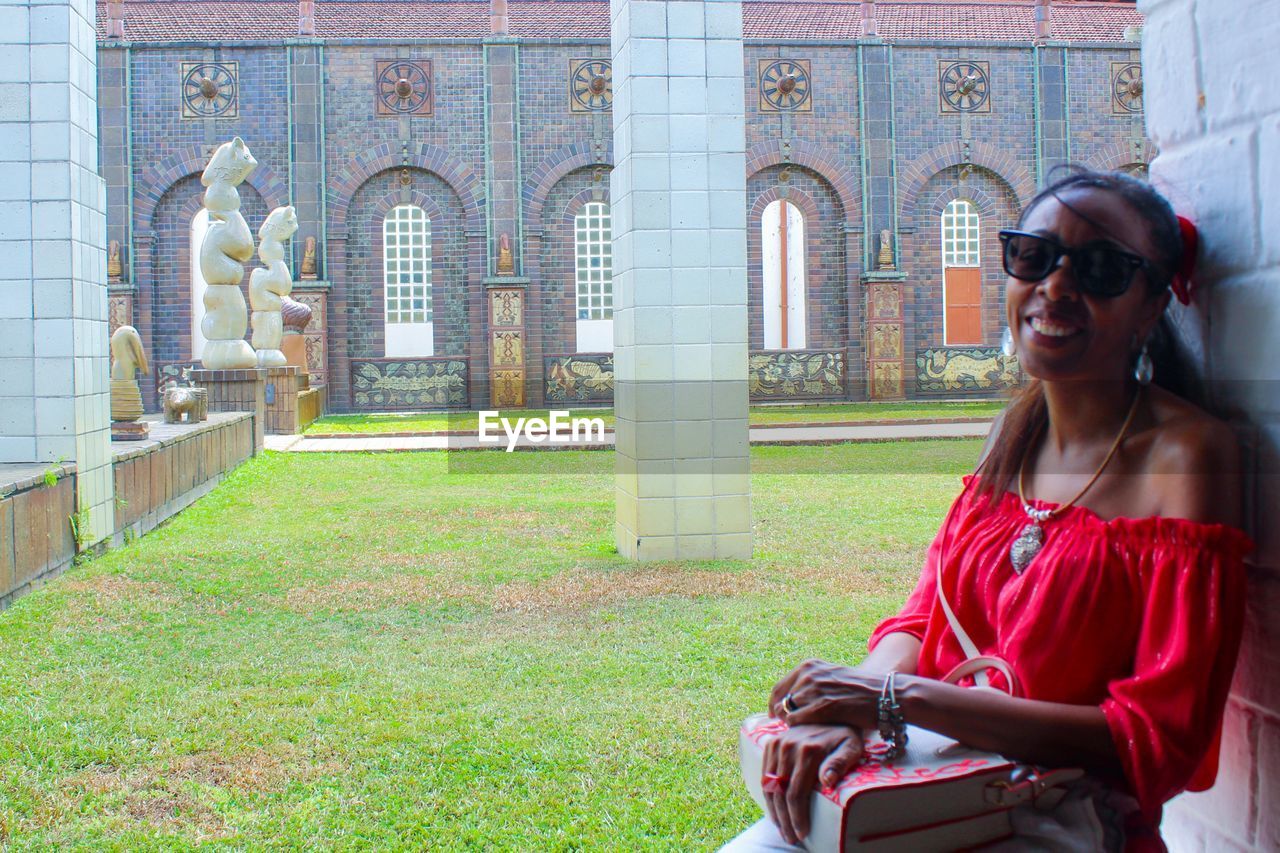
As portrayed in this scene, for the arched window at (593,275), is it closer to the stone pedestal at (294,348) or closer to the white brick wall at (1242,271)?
the stone pedestal at (294,348)

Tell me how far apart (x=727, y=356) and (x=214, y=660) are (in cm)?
333

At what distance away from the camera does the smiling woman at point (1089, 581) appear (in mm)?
1531

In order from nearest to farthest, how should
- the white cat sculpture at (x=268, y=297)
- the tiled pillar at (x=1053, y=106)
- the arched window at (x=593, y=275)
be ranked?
the white cat sculpture at (x=268, y=297)
the arched window at (x=593, y=275)
the tiled pillar at (x=1053, y=106)

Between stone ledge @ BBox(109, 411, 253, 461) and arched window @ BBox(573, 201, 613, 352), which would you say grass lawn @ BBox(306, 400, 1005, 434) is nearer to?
arched window @ BBox(573, 201, 613, 352)

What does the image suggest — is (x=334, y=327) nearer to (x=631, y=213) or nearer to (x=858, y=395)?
(x=858, y=395)

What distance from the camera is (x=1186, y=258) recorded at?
1744 mm

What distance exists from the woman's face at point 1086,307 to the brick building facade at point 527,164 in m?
24.1

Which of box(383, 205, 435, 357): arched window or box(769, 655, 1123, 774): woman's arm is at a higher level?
box(383, 205, 435, 357): arched window

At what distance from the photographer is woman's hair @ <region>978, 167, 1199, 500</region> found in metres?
1.69

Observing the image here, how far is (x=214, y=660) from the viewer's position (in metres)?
5.19

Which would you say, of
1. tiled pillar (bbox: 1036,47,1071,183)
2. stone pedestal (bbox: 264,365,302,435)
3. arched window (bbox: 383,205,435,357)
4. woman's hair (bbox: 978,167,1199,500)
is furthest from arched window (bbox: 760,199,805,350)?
woman's hair (bbox: 978,167,1199,500)

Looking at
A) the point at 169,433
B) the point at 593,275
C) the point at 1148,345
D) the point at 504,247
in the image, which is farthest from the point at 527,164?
the point at 1148,345

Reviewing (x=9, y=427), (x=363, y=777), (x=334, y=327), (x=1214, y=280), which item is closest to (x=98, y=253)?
(x=9, y=427)

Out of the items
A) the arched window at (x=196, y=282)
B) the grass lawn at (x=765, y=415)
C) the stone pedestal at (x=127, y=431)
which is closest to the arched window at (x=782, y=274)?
the grass lawn at (x=765, y=415)
